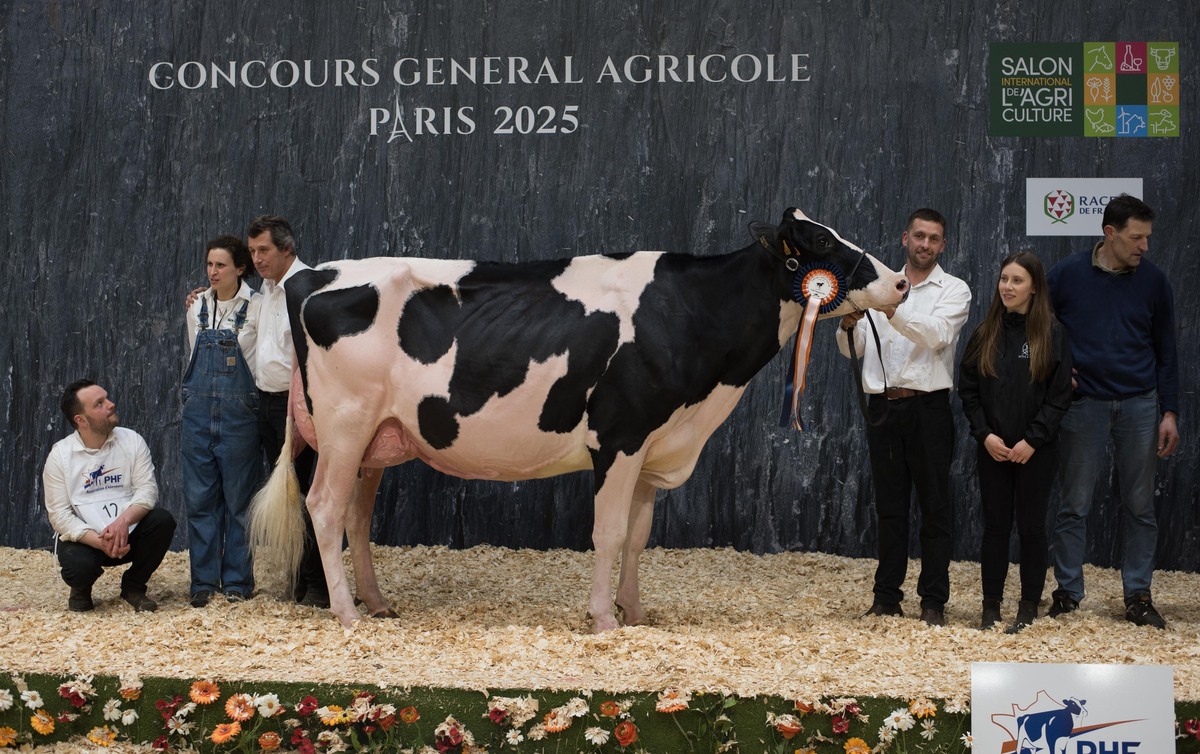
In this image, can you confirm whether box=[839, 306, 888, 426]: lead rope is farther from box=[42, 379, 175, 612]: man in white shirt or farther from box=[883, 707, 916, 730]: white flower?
box=[42, 379, 175, 612]: man in white shirt

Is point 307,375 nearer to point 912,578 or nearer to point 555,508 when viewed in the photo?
point 555,508

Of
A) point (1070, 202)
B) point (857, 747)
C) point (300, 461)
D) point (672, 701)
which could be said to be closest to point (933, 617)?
point (857, 747)

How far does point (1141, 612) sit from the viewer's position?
19.2 ft

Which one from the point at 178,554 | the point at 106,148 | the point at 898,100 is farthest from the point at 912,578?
the point at 106,148

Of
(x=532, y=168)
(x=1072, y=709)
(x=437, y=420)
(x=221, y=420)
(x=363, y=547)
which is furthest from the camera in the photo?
(x=532, y=168)

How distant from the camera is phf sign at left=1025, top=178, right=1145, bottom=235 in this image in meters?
7.23

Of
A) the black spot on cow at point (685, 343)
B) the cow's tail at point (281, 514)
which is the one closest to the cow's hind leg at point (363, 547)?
the cow's tail at point (281, 514)

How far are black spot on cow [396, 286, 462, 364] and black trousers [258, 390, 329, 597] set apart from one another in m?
1.01

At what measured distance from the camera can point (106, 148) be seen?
7668 millimetres

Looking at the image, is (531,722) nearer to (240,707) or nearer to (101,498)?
(240,707)

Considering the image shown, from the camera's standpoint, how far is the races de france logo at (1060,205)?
7250 millimetres

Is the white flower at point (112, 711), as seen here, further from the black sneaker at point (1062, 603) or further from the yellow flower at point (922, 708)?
the black sneaker at point (1062, 603)

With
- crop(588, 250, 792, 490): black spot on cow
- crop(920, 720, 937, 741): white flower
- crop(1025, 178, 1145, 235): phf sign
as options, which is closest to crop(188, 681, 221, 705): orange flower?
crop(588, 250, 792, 490): black spot on cow

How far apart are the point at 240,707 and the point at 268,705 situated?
10 cm
